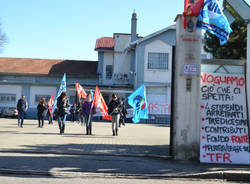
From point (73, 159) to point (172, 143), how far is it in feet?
8.90

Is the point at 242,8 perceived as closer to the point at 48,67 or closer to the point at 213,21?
the point at 213,21

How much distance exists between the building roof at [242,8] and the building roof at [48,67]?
3245cm

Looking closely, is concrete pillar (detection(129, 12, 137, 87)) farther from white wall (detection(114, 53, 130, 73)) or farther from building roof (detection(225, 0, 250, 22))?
building roof (detection(225, 0, 250, 22))

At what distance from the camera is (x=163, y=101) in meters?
36.5

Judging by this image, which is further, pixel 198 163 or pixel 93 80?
pixel 93 80

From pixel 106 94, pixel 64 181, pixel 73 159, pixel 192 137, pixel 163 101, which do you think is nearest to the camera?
pixel 64 181

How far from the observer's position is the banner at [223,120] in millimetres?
9188

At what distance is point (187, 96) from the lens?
9414 mm

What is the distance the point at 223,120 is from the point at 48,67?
36190 millimetres

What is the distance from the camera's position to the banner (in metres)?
9.19

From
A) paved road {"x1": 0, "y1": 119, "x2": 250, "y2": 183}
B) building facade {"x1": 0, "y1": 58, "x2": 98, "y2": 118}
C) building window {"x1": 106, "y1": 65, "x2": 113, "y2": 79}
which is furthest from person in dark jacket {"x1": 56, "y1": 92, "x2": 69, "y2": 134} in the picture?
building window {"x1": 106, "y1": 65, "x2": 113, "y2": 79}

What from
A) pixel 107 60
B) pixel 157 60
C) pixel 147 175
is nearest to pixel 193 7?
pixel 147 175

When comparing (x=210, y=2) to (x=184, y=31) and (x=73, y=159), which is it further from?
(x=73, y=159)

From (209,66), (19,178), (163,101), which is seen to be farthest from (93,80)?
(19,178)
